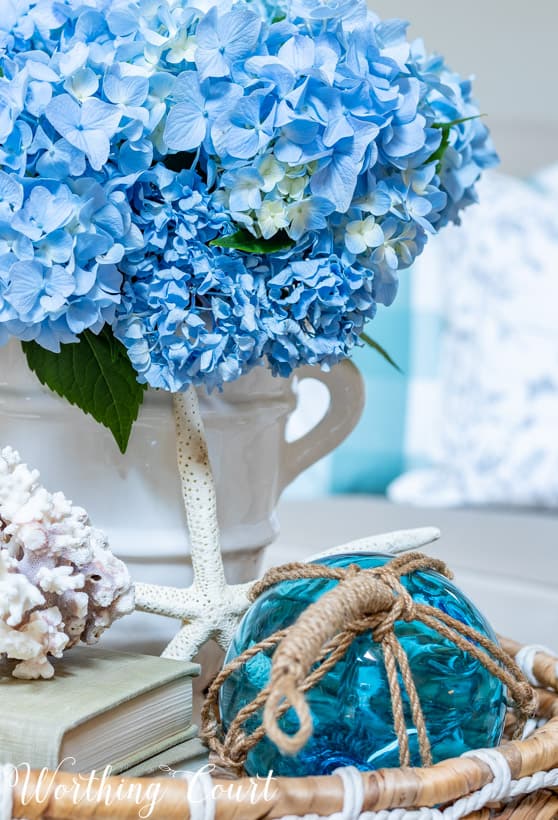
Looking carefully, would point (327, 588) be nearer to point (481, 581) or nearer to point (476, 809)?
point (476, 809)

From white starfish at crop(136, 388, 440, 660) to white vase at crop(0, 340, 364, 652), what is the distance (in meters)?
0.03

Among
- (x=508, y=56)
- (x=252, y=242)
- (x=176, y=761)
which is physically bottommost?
(x=176, y=761)

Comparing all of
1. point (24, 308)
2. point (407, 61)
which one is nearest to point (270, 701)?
point (24, 308)

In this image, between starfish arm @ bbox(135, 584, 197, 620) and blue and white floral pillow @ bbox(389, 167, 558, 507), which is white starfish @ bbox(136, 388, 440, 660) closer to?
starfish arm @ bbox(135, 584, 197, 620)

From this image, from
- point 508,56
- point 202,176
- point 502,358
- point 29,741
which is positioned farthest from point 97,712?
point 508,56

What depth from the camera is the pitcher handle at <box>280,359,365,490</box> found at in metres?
0.75

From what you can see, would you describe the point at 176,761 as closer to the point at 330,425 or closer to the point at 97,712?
the point at 97,712

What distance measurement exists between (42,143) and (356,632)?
28cm

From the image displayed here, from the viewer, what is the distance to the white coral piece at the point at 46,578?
18.0 inches

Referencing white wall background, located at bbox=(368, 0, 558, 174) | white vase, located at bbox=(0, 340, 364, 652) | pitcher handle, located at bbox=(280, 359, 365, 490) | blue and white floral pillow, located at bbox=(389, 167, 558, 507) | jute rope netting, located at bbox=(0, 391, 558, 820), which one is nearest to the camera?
jute rope netting, located at bbox=(0, 391, 558, 820)

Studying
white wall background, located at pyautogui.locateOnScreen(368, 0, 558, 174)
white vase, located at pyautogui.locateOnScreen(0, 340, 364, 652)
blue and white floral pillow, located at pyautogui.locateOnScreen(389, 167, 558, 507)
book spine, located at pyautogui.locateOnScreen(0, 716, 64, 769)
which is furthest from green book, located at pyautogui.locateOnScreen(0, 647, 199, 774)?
white wall background, located at pyautogui.locateOnScreen(368, 0, 558, 174)

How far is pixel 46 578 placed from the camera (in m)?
0.46

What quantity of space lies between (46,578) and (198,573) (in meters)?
0.16

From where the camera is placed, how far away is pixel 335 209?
0.53 metres
